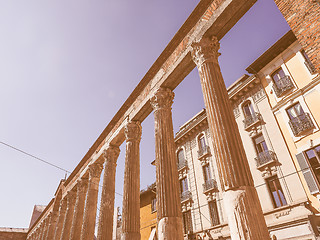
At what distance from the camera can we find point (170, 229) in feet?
19.8

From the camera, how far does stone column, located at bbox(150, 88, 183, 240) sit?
616 centimetres

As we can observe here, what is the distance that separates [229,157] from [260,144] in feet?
33.3

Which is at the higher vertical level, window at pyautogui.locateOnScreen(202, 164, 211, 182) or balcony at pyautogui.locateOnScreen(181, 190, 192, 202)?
window at pyautogui.locateOnScreen(202, 164, 211, 182)

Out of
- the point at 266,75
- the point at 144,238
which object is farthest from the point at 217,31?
the point at 144,238

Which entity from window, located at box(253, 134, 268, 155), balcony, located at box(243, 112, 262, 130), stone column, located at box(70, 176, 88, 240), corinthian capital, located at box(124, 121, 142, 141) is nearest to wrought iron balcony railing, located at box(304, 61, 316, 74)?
balcony, located at box(243, 112, 262, 130)

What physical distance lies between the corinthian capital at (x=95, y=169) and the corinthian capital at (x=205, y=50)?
31.3 ft

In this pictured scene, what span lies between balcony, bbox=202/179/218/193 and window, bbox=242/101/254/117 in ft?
17.5

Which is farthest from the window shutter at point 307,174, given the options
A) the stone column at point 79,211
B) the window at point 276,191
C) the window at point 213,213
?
the stone column at point 79,211

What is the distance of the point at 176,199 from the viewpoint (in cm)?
668

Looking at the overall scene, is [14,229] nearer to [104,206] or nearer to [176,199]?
[104,206]

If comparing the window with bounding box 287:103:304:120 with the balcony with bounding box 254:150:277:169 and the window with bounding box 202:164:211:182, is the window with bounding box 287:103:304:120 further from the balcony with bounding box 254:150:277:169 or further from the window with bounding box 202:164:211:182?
the window with bounding box 202:164:211:182

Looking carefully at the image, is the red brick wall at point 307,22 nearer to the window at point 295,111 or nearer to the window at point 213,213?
the window at point 295,111

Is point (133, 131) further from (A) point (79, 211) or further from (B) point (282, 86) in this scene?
(B) point (282, 86)

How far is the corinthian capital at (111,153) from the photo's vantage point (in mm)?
11885
